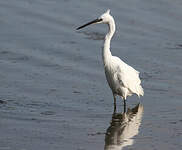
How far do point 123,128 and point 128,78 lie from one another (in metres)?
1.59

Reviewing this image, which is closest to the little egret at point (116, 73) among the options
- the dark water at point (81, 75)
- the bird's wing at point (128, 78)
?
the bird's wing at point (128, 78)

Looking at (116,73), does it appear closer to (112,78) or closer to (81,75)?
(112,78)

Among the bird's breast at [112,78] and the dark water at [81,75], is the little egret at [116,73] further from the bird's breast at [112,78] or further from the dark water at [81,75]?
the dark water at [81,75]

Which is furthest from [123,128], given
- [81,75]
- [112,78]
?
[81,75]

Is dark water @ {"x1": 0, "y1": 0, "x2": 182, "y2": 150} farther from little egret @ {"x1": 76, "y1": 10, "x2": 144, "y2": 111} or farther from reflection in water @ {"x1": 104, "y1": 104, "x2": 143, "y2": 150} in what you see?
little egret @ {"x1": 76, "y1": 10, "x2": 144, "y2": 111}

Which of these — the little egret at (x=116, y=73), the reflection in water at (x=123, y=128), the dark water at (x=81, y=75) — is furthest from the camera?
the little egret at (x=116, y=73)

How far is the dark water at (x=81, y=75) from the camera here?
9258 mm

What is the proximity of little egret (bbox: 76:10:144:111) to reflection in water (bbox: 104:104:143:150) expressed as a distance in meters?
0.37

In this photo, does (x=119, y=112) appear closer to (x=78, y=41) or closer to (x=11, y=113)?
(x=11, y=113)

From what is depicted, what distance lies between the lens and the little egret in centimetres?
1120

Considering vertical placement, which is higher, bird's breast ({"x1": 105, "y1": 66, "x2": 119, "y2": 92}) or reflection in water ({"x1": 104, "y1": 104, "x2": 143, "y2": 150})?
bird's breast ({"x1": 105, "y1": 66, "x2": 119, "y2": 92})

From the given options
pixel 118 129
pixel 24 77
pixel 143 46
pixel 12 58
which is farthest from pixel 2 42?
pixel 118 129

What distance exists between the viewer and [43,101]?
1107cm

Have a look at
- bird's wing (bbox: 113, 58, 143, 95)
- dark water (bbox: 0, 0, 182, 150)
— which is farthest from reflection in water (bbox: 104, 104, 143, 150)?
bird's wing (bbox: 113, 58, 143, 95)
